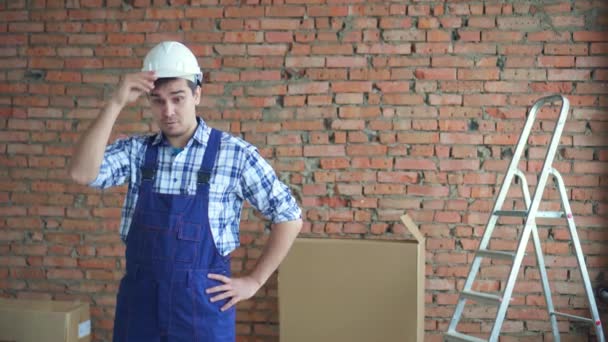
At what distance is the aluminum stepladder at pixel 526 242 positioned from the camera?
2.59m

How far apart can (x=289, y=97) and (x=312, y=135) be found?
0.25m

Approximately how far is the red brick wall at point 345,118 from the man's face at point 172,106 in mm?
1570

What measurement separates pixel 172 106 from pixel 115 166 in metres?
0.25

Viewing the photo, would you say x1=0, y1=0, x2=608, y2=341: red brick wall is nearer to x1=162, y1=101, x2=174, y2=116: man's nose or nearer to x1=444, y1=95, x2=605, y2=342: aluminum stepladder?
x1=444, y1=95, x2=605, y2=342: aluminum stepladder

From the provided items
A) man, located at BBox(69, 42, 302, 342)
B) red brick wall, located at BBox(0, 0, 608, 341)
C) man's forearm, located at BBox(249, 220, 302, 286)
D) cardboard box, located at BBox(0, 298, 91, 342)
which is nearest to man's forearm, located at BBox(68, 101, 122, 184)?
man, located at BBox(69, 42, 302, 342)

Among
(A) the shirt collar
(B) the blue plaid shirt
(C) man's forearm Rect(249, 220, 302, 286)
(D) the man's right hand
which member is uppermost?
(D) the man's right hand

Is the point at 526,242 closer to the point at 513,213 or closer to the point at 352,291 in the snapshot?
the point at 513,213

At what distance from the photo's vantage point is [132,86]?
160cm

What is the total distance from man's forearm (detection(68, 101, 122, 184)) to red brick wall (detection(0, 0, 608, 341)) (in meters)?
1.69

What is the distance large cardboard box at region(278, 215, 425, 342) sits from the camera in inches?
108

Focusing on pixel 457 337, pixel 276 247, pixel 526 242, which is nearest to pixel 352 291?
pixel 457 337

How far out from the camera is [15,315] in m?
2.83

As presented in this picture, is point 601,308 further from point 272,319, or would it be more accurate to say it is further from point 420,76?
point 272,319

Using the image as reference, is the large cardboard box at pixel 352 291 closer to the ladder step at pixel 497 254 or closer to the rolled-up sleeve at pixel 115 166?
the ladder step at pixel 497 254
